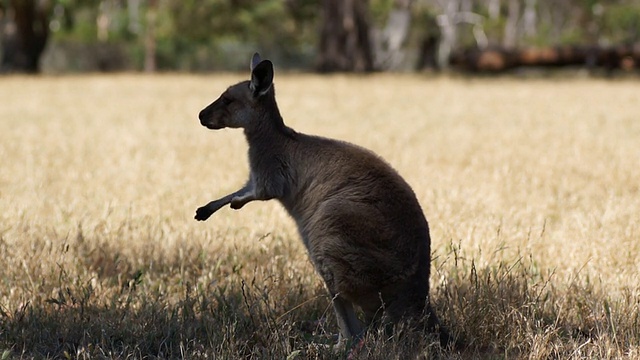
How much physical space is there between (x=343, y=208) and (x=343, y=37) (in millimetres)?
25294

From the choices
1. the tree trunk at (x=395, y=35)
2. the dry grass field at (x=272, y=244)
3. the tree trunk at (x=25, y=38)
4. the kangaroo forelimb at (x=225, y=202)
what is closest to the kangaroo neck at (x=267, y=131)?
the kangaroo forelimb at (x=225, y=202)

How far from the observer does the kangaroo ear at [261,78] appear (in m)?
4.03

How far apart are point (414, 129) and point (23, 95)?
928 centimetres

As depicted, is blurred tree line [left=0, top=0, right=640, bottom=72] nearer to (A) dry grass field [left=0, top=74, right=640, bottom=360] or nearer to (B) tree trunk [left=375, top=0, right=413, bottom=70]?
(B) tree trunk [left=375, top=0, right=413, bottom=70]

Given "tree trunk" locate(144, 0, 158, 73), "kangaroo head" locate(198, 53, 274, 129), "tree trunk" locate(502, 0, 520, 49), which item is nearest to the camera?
"kangaroo head" locate(198, 53, 274, 129)

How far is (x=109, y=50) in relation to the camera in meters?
40.9

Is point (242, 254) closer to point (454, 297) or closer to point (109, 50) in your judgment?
point (454, 297)

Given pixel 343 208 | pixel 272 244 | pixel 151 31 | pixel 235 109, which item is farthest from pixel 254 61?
pixel 151 31

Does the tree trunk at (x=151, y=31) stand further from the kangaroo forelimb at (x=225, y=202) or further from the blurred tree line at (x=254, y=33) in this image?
the kangaroo forelimb at (x=225, y=202)

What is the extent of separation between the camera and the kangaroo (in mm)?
3604

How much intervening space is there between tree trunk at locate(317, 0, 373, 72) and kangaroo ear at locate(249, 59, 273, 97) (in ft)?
79.7

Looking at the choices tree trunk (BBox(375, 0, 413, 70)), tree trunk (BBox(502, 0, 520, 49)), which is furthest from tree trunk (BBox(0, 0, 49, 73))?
tree trunk (BBox(502, 0, 520, 49))

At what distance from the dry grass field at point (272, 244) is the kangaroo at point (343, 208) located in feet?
0.57

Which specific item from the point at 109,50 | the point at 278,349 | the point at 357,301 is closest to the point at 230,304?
the point at 278,349
